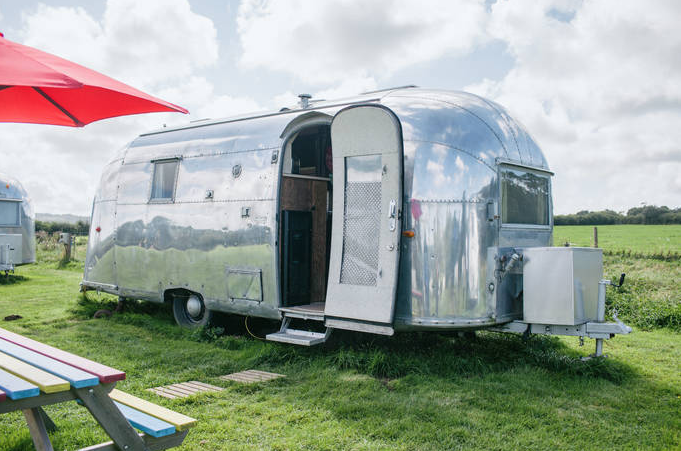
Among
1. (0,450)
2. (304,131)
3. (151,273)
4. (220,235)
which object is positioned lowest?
(0,450)

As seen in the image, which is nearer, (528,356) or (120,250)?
(528,356)

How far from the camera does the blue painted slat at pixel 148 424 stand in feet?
10.7

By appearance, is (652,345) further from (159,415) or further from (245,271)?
(159,415)

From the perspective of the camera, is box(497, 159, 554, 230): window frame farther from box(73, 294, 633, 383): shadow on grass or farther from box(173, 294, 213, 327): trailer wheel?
box(173, 294, 213, 327): trailer wheel

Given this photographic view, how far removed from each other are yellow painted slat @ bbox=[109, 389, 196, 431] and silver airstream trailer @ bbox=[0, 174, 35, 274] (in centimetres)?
1275

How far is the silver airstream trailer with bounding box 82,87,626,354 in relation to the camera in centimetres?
608

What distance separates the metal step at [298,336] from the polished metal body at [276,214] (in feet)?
0.73

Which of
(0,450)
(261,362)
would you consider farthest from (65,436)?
(261,362)

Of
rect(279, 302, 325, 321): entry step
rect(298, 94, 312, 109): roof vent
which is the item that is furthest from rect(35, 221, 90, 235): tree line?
rect(279, 302, 325, 321): entry step

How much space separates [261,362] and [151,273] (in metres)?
2.96

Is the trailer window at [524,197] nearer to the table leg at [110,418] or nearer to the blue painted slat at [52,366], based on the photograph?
the table leg at [110,418]

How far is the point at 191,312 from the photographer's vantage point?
27.6ft

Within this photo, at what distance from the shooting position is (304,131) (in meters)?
8.10

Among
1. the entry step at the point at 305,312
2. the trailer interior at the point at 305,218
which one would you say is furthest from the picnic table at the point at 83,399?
the trailer interior at the point at 305,218
